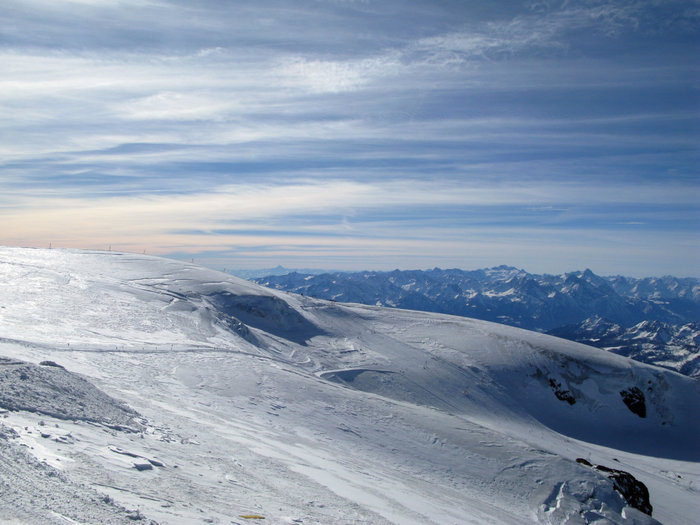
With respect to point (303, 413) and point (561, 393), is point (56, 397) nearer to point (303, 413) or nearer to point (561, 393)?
point (303, 413)

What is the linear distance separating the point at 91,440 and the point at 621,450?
48068 mm

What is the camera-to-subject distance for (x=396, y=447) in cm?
2280

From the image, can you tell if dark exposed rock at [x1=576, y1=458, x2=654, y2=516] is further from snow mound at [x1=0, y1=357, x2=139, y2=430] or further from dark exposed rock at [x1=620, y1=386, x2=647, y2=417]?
dark exposed rock at [x1=620, y1=386, x2=647, y2=417]

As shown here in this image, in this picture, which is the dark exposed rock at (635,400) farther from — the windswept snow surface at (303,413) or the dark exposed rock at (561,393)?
the dark exposed rock at (561,393)

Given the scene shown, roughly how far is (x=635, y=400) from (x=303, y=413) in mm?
44968

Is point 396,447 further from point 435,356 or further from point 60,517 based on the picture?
point 435,356

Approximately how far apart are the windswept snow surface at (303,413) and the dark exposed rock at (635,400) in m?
0.23

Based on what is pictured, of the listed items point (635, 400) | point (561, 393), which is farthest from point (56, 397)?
point (635, 400)

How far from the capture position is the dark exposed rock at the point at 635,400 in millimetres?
51003

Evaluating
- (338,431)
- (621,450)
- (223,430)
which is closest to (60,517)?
(223,430)

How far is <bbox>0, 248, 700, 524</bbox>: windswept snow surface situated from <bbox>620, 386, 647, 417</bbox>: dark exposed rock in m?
0.23

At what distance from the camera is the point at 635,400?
51.8 meters

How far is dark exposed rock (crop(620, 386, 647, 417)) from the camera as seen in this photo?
5100 cm

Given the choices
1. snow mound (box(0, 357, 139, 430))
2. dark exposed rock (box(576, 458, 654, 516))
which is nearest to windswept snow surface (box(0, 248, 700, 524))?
snow mound (box(0, 357, 139, 430))
